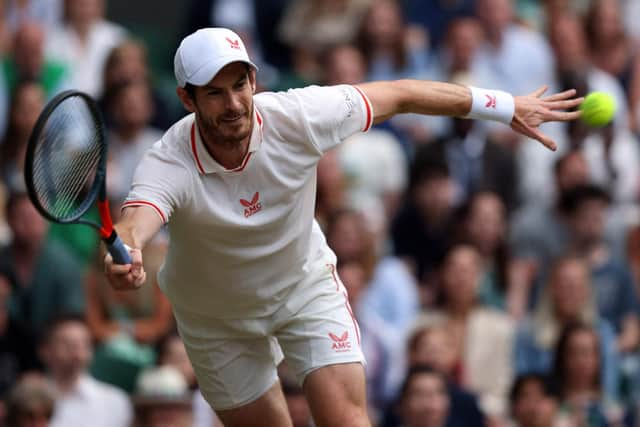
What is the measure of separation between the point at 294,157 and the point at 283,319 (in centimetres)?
74

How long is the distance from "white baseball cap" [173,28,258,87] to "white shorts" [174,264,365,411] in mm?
1120

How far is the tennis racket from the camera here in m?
5.59

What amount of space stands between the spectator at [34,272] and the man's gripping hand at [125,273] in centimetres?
417

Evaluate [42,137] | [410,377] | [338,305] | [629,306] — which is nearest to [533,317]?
[629,306]

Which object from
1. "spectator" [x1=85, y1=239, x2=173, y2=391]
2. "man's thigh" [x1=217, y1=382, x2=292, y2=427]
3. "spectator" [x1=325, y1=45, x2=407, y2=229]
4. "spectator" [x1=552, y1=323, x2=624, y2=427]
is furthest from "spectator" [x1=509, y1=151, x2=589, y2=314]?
"man's thigh" [x1=217, y1=382, x2=292, y2=427]

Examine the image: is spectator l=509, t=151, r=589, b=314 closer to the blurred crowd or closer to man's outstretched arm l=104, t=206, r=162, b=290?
the blurred crowd

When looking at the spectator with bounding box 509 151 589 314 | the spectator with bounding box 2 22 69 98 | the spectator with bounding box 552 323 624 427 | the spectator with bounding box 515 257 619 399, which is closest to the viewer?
the spectator with bounding box 552 323 624 427

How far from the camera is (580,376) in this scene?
10273 millimetres

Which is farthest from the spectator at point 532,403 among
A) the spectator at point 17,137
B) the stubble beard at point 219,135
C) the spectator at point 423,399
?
the stubble beard at point 219,135

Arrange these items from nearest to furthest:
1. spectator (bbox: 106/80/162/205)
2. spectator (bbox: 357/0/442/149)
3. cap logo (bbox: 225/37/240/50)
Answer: cap logo (bbox: 225/37/240/50), spectator (bbox: 106/80/162/205), spectator (bbox: 357/0/442/149)

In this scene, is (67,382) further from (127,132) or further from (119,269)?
(119,269)

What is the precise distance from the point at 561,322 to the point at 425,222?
128cm

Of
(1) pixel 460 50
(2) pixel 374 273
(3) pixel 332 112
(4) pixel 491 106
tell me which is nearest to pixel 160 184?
(3) pixel 332 112

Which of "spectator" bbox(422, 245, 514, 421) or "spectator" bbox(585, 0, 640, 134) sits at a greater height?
"spectator" bbox(585, 0, 640, 134)
